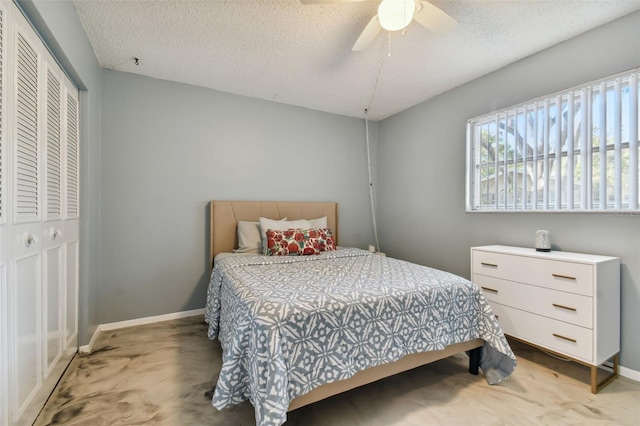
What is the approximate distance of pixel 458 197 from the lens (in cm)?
301

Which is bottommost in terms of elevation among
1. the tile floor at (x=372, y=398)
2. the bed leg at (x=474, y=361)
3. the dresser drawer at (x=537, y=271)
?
the tile floor at (x=372, y=398)

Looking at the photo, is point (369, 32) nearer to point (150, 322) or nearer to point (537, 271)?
point (537, 271)

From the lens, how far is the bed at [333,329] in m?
1.27

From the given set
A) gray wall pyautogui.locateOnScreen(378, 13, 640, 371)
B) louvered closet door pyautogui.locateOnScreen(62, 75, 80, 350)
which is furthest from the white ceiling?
louvered closet door pyautogui.locateOnScreen(62, 75, 80, 350)

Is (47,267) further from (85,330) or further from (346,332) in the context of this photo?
(346,332)

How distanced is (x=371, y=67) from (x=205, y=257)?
2.52 metres

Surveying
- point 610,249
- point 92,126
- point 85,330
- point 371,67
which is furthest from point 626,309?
point 92,126

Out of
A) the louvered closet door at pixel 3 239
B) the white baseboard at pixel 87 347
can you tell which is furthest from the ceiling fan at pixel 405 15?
the white baseboard at pixel 87 347

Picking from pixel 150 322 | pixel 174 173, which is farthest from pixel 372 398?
pixel 174 173

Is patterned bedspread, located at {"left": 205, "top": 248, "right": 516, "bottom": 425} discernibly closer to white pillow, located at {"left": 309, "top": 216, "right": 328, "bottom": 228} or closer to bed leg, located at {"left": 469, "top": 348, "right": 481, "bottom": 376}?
bed leg, located at {"left": 469, "top": 348, "right": 481, "bottom": 376}

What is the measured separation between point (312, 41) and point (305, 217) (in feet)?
6.26

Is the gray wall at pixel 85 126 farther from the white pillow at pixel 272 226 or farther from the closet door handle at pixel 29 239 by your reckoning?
the white pillow at pixel 272 226

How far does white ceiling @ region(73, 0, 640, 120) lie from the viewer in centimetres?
186

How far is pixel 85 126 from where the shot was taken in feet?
7.15
